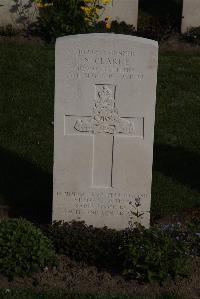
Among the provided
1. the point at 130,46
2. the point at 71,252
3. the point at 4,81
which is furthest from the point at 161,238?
the point at 4,81

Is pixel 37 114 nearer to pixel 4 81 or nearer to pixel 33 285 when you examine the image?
pixel 4 81

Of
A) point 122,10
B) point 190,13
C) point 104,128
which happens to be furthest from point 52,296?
point 190,13

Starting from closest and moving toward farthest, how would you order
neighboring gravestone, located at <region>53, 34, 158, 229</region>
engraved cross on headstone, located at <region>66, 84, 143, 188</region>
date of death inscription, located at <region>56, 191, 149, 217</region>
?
neighboring gravestone, located at <region>53, 34, 158, 229</region> → engraved cross on headstone, located at <region>66, 84, 143, 188</region> → date of death inscription, located at <region>56, 191, 149, 217</region>

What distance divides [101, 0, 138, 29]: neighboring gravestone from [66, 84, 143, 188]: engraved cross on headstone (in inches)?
272

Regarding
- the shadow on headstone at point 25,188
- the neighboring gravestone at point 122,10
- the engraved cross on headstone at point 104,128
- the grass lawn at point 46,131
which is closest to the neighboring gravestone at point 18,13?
the grass lawn at point 46,131

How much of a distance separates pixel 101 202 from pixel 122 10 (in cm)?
706

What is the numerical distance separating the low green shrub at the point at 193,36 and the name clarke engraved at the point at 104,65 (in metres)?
6.86

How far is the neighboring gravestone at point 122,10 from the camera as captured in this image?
1433 cm

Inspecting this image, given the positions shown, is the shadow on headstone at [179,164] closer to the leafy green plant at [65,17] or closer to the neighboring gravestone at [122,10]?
the leafy green plant at [65,17]

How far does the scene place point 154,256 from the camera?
7.15 m

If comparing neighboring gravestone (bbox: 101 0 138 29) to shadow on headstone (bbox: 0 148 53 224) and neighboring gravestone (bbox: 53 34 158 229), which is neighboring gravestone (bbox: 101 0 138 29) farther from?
neighboring gravestone (bbox: 53 34 158 229)

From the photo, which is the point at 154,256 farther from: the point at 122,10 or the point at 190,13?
the point at 190,13

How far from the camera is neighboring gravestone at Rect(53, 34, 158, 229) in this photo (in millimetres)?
7523


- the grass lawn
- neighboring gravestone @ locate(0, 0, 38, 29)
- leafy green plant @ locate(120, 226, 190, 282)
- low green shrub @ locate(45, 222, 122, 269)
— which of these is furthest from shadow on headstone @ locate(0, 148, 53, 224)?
neighboring gravestone @ locate(0, 0, 38, 29)
